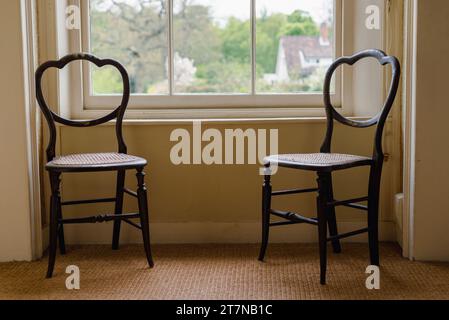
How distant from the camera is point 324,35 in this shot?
11.2ft

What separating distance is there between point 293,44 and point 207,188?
32.9 inches

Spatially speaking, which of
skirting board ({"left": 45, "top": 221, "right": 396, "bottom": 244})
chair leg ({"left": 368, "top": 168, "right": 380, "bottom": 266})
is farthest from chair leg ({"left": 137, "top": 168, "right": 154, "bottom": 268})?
chair leg ({"left": 368, "top": 168, "right": 380, "bottom": 266})

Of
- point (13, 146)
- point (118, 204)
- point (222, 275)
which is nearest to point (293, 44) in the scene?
point (118, 204)

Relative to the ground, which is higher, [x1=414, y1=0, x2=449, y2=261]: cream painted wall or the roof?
the roof

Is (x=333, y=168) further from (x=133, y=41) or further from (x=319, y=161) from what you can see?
(x=133, y=41)

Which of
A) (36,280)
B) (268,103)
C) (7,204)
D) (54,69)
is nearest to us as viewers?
(36,280)

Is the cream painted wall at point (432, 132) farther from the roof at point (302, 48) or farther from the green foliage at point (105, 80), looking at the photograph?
the green foliage at point (105, 80)

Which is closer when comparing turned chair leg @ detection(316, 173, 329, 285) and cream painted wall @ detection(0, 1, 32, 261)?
turned chair leg @ detection(316, 173, 329, 285)

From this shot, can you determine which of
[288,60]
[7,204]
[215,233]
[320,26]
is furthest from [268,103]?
[7,204]

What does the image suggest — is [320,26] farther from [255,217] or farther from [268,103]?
[255,217]

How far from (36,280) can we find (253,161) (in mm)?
1147

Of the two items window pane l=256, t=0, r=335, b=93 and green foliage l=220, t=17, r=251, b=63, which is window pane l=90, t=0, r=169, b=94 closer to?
green foliage l=220, t=17, r=251, b=63

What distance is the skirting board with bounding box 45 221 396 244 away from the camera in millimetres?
3334

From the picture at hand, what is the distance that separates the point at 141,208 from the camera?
2877mm
